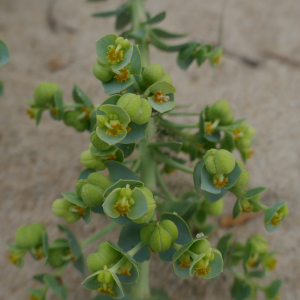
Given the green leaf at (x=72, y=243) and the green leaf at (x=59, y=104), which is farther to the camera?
the green leaf at (x=59, y=104)

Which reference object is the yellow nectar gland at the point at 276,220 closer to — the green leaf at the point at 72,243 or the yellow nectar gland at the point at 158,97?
the yellow nectar gland at the point at 158,97

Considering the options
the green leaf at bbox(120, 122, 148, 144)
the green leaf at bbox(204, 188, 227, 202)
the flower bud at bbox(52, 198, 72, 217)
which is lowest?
the flower bud at bbox(52, 198, 72, 217)

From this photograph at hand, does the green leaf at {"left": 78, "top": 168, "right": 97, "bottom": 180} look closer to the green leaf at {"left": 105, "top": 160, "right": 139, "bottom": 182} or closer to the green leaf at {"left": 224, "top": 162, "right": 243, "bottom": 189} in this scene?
the green leaf at {"left": 105, "top": 160, "right": 139, "bottom": 182}

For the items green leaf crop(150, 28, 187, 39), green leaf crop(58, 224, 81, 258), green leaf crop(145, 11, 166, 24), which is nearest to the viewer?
green leaf crop(58, 224, 81, 258)

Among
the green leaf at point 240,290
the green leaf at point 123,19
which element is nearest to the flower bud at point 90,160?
the green leaf at point 240,290

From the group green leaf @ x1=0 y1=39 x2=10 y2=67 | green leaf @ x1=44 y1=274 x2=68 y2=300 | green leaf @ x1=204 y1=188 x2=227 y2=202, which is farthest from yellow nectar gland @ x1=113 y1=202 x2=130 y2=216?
green leaf @ x1=0 y1=39 x2=10 y2=67

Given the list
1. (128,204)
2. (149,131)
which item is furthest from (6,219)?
(128,204)

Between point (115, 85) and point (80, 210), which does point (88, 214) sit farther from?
point (115, 85)
